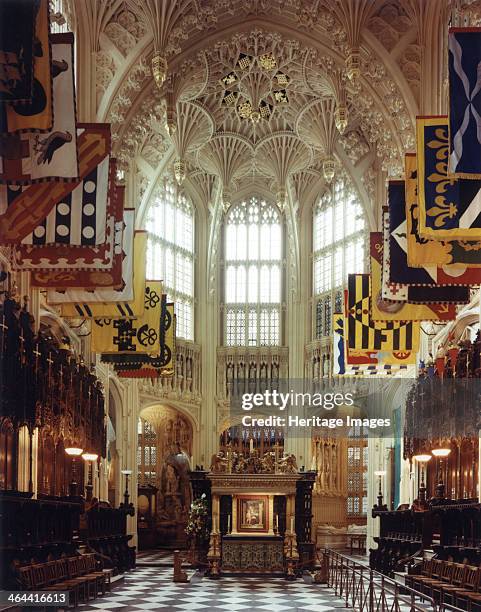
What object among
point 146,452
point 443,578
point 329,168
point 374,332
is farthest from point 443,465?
point 146,452

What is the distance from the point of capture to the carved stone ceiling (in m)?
27.4

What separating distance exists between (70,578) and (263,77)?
23.1 m

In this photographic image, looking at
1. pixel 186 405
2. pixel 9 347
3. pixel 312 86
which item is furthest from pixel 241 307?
pixel 9 347

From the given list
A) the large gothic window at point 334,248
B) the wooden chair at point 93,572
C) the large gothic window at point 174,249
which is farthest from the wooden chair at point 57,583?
the large gothic window at point 334,248

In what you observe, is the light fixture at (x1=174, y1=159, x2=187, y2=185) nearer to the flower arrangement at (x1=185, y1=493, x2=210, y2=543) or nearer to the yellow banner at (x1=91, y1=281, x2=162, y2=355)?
the yellow banner at (x1=91, y1=281, x2=162, y2=355)

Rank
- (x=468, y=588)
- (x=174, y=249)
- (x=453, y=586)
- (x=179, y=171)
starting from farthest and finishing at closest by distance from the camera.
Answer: (x=174, y=249), (x=179, y=171), (x=453, y=586), (x=468, y=588)

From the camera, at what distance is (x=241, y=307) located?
143ft

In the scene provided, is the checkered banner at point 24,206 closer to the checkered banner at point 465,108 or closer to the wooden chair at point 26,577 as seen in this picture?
the wooden chair at point 26,577

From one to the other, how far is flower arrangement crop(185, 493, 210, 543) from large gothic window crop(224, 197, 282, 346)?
617 inches

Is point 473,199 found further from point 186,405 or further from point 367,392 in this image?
point 186,405

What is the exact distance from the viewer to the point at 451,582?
16.5 metres

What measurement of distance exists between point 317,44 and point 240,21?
8.87 feet

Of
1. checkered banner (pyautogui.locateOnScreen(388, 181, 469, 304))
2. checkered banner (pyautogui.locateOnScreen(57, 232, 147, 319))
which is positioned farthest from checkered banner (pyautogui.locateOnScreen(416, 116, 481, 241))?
checkered banner (pyautogui.locateOnScreen(57, 232, 147, 319))

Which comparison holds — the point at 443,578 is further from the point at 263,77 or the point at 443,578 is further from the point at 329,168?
the point at 263,77
